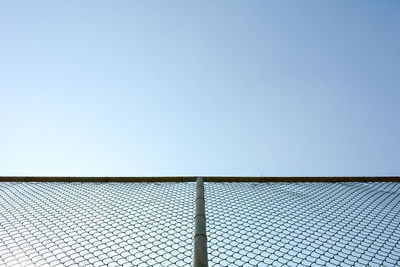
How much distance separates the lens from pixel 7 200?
265cm

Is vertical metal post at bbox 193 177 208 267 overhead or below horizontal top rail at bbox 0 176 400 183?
below

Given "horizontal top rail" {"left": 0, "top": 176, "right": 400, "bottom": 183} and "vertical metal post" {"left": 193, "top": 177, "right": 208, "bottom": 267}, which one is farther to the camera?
"horizontal top rail" {"left": 0, "top": 176, "right": 400, "bottom": 183}

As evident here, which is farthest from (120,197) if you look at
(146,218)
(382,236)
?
(382,236)

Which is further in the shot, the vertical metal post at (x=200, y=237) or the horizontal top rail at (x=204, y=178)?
the horizontal top rail at (x=204, y=178)

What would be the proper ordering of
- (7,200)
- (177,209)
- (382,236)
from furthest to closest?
1. (7,200)
2. (177,209)
3. (382,236)

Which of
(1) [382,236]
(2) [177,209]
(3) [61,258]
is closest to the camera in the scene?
(3) [61,258]

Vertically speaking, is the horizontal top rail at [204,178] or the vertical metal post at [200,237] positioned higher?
the horizontal top rail at [204,178]

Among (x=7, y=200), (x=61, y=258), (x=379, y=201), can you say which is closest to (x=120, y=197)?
(x=61, y=258)

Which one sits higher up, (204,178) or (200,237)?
(204,178)

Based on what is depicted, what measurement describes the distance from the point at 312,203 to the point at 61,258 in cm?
214

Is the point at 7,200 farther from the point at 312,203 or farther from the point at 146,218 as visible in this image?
the point at 312,203

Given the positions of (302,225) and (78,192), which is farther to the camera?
(78,192)

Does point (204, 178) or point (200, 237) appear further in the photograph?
point (204, 178)

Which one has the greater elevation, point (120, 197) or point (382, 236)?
point (120, 197)
